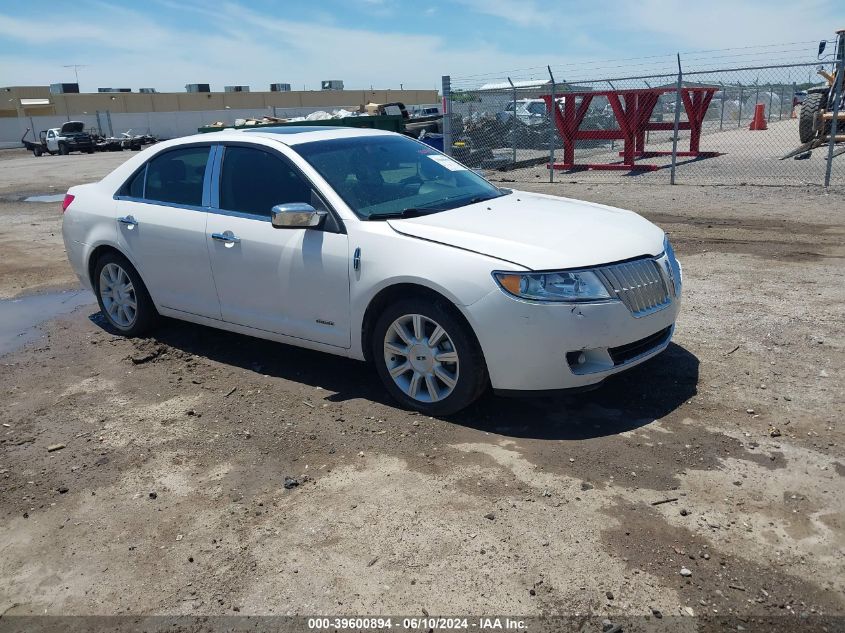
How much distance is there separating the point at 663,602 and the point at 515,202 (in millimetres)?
3041

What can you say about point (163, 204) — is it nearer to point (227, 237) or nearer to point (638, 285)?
point (227, 237)

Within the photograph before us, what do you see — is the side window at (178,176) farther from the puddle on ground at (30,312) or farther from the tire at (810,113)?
the tire at (810,113)

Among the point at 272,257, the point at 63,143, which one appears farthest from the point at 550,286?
the point at 63,143

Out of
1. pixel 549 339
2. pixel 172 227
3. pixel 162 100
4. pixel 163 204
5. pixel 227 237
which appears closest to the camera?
pixel 549 339

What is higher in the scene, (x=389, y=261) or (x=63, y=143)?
(x=63, y=143)

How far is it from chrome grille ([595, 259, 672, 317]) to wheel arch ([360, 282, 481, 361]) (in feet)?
2.61

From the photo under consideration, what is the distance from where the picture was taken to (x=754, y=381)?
4707 millimetres

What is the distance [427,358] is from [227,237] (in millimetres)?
1735

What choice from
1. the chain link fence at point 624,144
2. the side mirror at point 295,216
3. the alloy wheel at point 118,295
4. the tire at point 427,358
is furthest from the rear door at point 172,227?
the chain link fence at point 624,144

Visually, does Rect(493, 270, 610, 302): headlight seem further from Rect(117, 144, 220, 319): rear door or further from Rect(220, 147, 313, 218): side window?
Rect(117, 144, 220, 319): rear door

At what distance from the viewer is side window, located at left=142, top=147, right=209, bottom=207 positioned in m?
5.45

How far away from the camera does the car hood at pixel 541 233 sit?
4.05 m

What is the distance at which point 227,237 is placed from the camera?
508 cm

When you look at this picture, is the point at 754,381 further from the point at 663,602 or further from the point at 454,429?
the point at 663,602
